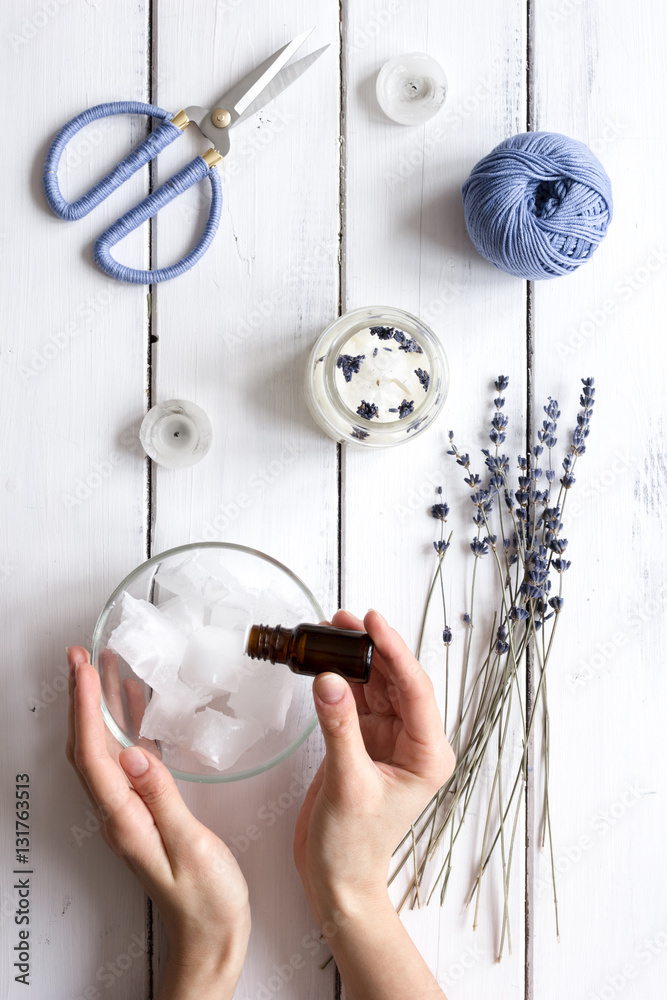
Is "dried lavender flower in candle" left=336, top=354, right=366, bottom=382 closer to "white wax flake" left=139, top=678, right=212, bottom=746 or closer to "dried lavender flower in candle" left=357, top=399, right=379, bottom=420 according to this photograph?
"dried lavender flower in candle" left=357, top=399, right=379, bottom=420

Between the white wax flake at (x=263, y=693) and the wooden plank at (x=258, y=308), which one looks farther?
the wooden plank at (x=258, y=308)

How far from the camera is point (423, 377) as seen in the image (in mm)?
935

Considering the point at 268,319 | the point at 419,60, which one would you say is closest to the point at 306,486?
the point at 268,319

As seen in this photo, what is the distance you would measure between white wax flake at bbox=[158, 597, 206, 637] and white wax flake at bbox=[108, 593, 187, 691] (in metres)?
0.01

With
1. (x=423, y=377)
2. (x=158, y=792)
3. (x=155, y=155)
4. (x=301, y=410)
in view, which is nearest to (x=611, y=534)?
(x=423, y=377)

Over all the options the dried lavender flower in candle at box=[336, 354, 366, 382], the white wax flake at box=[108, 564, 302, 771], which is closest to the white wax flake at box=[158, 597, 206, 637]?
the white wax flake at box=[108, 564, 302, 771]

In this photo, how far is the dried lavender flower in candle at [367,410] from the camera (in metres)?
0.92

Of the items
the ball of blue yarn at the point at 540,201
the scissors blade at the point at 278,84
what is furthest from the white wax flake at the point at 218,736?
the scissors blade at the point at 278,84

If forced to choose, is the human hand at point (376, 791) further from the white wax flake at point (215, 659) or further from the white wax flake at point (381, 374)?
the white wax flake at point (381, 374)

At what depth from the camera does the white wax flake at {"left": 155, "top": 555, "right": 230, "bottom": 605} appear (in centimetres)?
88

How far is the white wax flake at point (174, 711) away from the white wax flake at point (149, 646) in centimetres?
1

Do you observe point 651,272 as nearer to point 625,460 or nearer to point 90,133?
point 625,460

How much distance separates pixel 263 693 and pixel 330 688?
15cm

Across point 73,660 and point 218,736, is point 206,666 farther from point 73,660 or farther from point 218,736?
point 73,660
